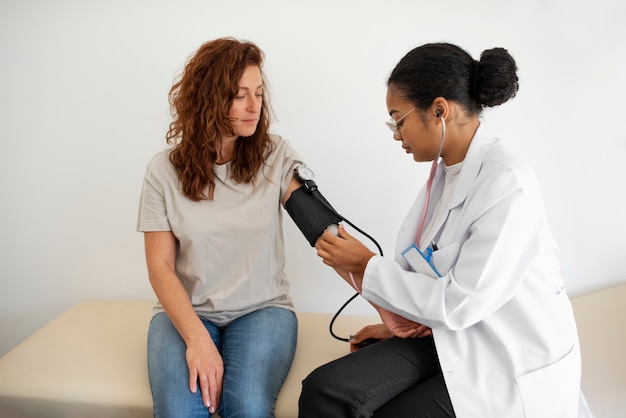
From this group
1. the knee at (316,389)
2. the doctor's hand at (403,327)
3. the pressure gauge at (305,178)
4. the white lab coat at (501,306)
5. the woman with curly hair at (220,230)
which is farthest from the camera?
the pressure gauge at (305,178)

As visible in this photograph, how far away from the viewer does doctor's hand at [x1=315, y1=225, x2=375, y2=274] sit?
1.47 meters

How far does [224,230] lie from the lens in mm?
1658

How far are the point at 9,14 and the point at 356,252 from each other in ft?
5.14

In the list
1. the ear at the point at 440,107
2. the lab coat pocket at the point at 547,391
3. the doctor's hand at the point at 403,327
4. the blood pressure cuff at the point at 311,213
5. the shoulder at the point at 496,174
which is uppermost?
the ear at the point at 440,107

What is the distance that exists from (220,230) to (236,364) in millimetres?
354

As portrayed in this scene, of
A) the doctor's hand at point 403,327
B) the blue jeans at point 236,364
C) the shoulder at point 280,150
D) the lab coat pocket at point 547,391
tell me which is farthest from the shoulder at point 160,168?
the lab coat pocket at point 547,391

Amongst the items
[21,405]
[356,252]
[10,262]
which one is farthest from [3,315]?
[356,252]

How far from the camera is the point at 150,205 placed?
1.64 meters

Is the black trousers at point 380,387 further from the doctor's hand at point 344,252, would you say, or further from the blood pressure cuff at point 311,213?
the blood pressure cuff at point 311,213

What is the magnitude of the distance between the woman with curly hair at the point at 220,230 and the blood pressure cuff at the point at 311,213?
5 centimetres

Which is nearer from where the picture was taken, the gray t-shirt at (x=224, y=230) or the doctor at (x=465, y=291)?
the doctor at (x=465, y=291)

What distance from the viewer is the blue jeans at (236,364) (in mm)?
1465

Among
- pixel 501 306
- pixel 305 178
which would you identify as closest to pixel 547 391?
pixel 501 306

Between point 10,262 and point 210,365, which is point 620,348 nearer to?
point 210,365
